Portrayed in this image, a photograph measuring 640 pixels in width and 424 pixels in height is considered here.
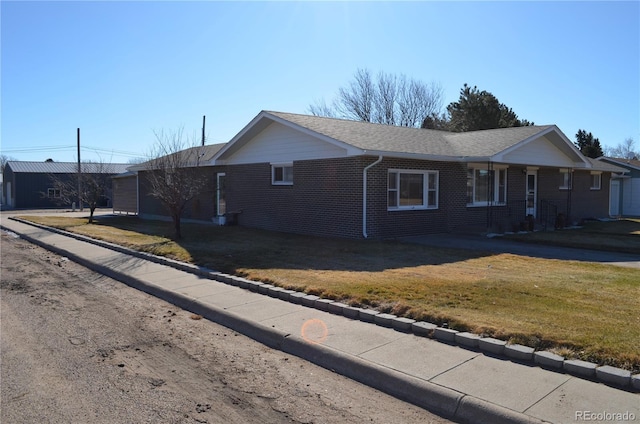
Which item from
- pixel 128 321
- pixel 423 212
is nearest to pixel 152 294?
pixel 128 321

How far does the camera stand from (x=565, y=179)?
2302cm

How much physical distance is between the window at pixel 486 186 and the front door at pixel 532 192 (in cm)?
198

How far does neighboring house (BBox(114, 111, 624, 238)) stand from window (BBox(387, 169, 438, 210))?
33 millimetres

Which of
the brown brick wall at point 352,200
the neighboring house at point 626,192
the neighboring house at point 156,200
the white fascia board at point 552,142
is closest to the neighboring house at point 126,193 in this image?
the neighboring house at point 156,200

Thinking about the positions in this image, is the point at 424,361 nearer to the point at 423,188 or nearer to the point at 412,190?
the point at 412,190

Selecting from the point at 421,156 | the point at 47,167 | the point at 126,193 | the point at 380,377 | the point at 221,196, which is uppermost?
the point at 47,167

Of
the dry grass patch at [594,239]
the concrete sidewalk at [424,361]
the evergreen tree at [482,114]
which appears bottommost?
the concrete sidewalk at [424,361]

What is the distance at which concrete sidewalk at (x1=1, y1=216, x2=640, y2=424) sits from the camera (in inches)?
163

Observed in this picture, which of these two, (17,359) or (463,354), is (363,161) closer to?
(463,354)

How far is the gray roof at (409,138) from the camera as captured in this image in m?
15.4

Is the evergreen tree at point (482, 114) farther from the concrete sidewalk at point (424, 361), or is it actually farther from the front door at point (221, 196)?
the concrete sidewalk at point (424, 361)

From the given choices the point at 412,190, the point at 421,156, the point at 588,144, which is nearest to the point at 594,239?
the point at 412,190

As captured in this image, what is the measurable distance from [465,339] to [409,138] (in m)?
13.2

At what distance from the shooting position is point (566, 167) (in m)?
21.1
